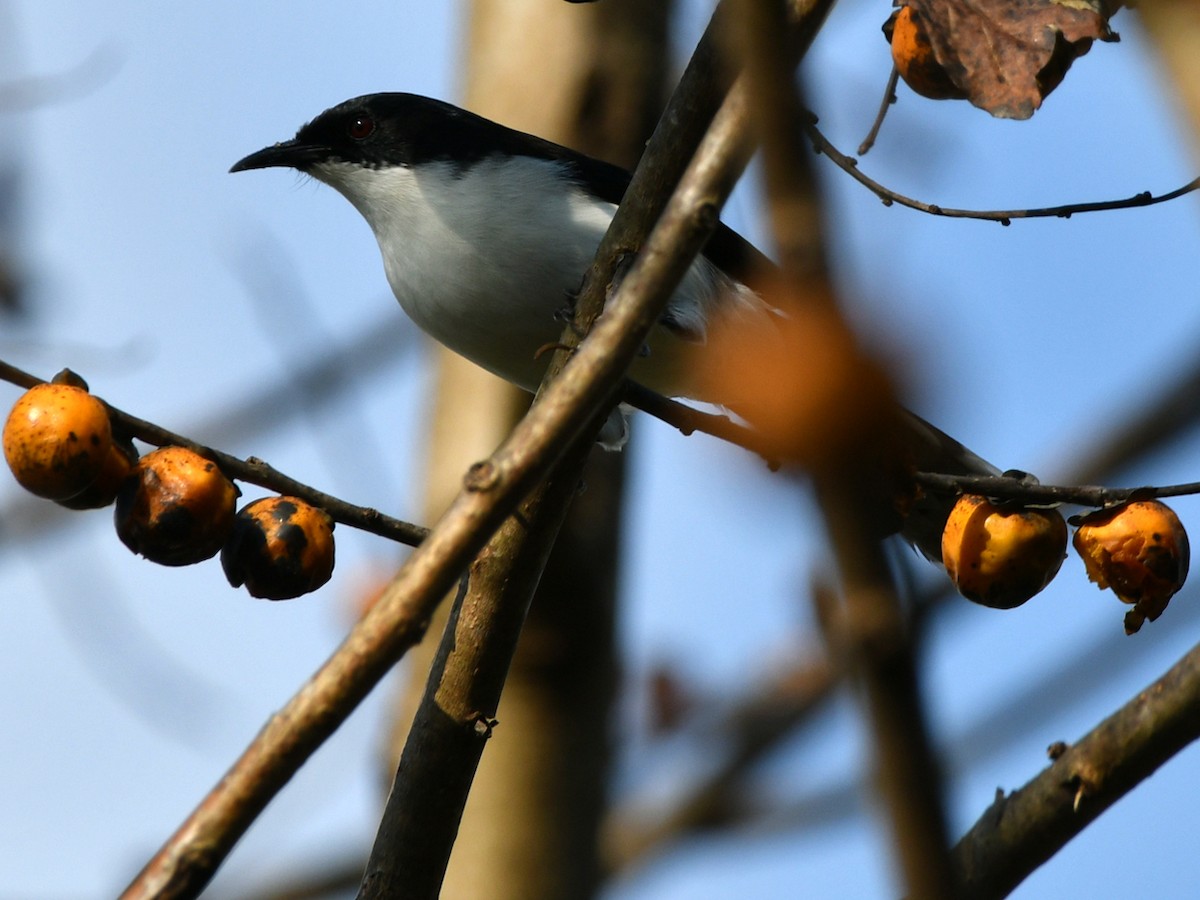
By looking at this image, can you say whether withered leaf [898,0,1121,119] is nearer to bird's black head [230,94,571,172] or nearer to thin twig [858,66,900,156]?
thin twig [858,66,900,156]

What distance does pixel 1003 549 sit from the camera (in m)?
2.14

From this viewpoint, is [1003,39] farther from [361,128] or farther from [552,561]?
[361,128]

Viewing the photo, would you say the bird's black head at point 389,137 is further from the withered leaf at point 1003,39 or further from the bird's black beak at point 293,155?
the withered leaf at point 1003,39

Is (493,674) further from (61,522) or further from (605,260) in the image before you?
(61,522)

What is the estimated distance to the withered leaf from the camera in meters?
2.34

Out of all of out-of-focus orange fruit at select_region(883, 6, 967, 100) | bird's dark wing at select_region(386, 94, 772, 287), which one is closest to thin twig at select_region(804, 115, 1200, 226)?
out-of-focus orange fruit at select_region(883, 6, 967, 100)

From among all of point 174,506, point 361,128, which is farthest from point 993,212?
point 361,128

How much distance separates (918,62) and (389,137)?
108 inches

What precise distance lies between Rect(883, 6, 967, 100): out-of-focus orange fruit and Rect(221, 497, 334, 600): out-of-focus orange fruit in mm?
1271

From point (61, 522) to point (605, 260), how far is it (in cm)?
427

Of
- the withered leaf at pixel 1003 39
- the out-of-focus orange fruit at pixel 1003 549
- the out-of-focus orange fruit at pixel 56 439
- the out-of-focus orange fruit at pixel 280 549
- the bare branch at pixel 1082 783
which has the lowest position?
the bare branch at pixel 1082 783

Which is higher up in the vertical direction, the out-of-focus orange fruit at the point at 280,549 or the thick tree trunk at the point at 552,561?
the thick tree trunk at the point at 552,561

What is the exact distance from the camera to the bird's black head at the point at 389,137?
15.3 ft

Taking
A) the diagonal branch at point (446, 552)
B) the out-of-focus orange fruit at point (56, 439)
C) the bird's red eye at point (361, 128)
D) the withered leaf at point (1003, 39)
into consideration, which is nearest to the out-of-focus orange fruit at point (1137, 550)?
the withered leaf at point (1003, 39)
